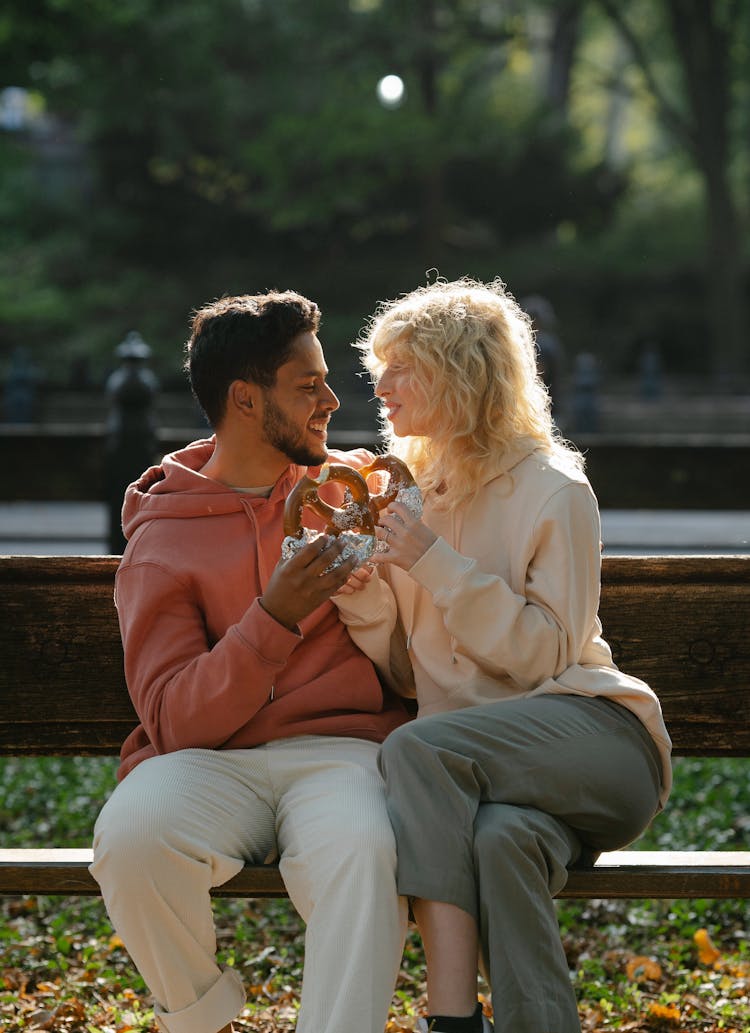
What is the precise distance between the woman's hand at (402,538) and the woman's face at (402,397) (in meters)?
0.28

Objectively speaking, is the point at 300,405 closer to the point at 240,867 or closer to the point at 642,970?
the point at 240,867

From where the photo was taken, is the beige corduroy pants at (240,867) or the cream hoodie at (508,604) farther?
the cream hoodie at (508,604)

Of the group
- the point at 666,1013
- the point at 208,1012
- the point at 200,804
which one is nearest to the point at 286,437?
the point at 200,804

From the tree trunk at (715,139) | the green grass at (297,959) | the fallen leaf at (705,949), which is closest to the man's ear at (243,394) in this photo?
the green grass at (297,959)

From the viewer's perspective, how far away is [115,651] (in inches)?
145

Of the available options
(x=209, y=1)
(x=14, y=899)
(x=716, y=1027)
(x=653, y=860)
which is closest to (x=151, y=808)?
(x=653, y=860)

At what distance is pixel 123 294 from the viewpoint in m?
28.6

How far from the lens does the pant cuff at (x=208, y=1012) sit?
2848 millimetres

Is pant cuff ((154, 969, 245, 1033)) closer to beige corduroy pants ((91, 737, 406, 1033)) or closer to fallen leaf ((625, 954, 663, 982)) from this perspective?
beige corduroy pants ((91, 737, 406, 1033))

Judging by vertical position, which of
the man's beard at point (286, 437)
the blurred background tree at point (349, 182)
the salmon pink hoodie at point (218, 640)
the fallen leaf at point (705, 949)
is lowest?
the fallen leaf at point (705, 949)

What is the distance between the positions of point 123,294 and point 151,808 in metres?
26.6

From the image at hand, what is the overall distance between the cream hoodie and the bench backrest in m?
0.49

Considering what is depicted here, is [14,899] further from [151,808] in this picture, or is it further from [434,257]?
[434,257]

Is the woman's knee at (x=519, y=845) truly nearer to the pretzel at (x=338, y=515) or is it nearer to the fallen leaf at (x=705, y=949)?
the pretzel at (x=338, y=515)
